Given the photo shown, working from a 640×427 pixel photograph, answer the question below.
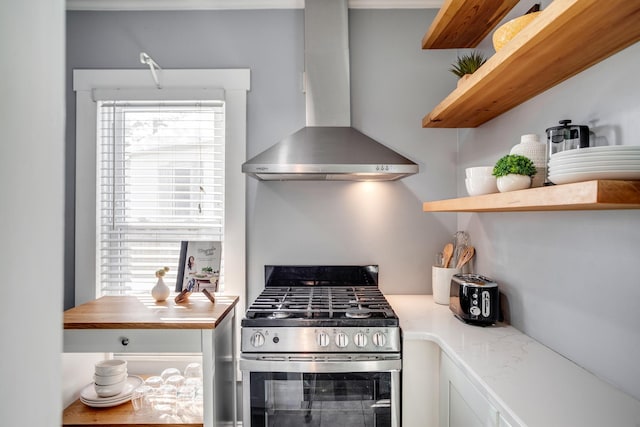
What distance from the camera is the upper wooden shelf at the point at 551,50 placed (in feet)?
2.91

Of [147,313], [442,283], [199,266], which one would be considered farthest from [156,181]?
[442,283]

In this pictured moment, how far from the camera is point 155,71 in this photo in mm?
2260

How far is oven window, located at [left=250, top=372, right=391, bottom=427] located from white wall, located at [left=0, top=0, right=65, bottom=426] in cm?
128

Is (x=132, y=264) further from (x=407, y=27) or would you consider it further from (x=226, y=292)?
(x=407, y=27)

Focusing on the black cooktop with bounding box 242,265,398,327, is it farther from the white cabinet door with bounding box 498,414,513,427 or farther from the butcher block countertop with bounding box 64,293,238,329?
the white cabinet door with bounding box 498,414,513,427

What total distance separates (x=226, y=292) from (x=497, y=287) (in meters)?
1.50

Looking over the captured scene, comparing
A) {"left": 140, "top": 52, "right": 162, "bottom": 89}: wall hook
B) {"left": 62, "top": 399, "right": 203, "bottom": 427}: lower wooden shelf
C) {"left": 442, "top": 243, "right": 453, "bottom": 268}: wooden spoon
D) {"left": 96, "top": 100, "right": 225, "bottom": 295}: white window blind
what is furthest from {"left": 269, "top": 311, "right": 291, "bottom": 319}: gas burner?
{"left": 140, "top": 52, "right": 162, "bottom": 89}: wall hook

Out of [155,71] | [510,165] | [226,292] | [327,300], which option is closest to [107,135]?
[155,71]

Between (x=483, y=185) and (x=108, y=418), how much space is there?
1.99 meters

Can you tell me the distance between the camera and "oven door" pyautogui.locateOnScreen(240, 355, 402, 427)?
1.59 metres

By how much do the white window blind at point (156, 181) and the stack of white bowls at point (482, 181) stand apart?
4.87 feet

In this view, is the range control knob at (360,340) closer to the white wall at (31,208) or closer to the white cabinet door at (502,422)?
the white cabinet door at (502,422)

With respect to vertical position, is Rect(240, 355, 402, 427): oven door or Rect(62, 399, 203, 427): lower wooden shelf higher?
Rect(240, 355, 402, 427): oven door

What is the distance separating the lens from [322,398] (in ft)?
5.22
